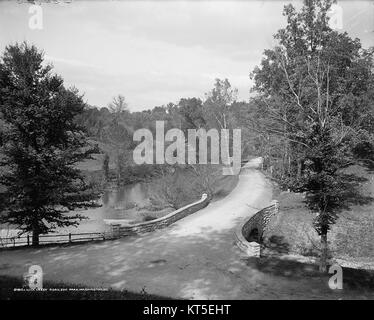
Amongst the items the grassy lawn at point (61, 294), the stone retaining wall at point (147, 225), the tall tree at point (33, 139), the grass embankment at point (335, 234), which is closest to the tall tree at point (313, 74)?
the grass embankment at point (335, 234)

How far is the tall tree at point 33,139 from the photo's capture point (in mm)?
19016

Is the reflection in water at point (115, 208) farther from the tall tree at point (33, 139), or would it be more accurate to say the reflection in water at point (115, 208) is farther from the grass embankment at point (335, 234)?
the grass embankment at point (335, 234)

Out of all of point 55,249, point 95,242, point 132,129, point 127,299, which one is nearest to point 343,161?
point 127,299

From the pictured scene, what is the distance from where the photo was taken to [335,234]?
22688mm

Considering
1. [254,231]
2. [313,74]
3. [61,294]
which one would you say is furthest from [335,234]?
[61,294]

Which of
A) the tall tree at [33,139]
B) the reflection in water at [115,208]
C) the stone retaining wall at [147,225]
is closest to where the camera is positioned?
the tall tree at [33,139]

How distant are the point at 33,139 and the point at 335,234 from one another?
17937mm

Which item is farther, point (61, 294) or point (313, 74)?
point (313, 74)

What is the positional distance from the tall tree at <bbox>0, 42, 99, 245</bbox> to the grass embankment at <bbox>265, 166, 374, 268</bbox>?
41.1 feet

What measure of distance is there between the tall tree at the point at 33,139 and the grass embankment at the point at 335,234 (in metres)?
12.5

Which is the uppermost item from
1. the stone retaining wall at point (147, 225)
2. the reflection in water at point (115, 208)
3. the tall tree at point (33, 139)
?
the tall tree at point (33, 139)

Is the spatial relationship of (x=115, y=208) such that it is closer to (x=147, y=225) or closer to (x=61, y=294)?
(x=147, y=225)

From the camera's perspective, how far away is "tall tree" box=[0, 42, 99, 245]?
19016 mm

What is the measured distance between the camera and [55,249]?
1781cm
